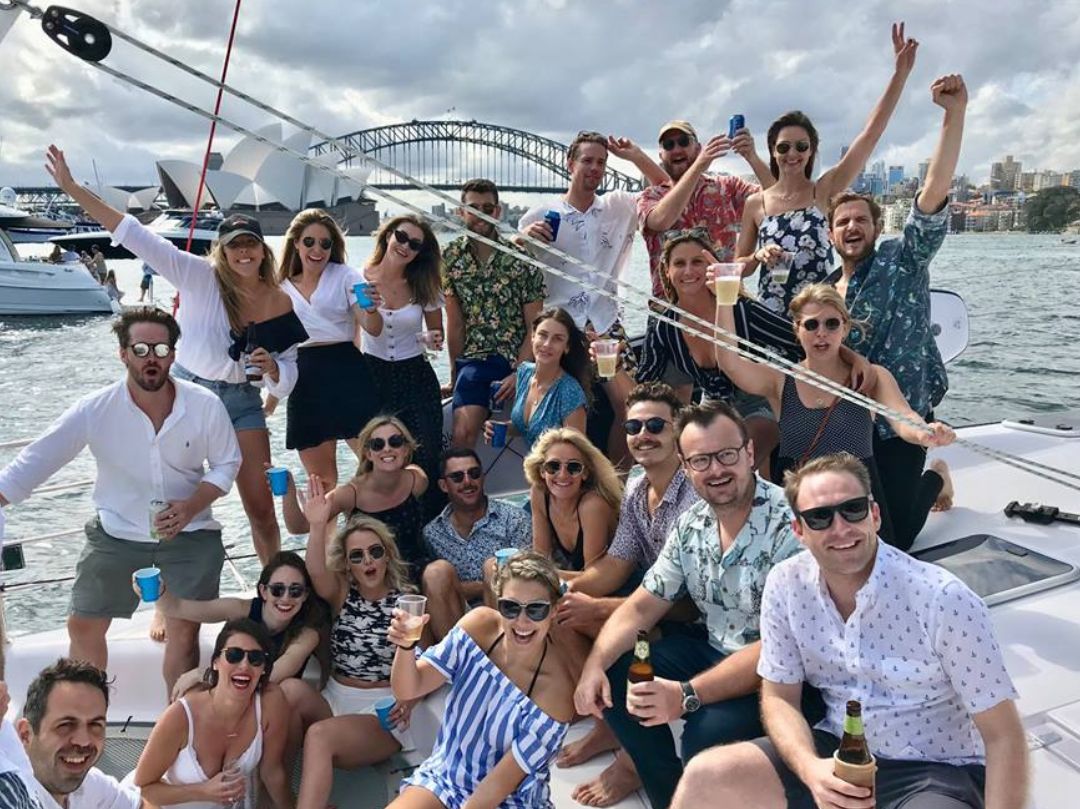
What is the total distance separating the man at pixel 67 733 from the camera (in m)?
2.20

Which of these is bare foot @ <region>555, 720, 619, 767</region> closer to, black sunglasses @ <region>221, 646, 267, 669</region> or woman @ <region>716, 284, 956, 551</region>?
black sunglasses @ <region>221, 646, 267, 669</region>

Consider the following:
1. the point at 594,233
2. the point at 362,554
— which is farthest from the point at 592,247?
the point at 362,554

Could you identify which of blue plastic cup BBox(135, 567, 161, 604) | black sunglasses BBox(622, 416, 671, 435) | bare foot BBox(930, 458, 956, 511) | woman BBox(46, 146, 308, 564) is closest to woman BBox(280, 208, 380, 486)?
woman BBox(46, 146, 308, 564)

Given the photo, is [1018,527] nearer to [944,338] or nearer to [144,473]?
[944,338]

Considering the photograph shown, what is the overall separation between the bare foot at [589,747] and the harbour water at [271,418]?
130cm

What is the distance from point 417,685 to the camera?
8.20 feet

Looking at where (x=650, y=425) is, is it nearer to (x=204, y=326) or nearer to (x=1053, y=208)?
(x=204, y=326)

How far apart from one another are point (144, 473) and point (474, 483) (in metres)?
1.17

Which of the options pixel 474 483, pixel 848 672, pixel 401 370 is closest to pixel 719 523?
pixel 848 672

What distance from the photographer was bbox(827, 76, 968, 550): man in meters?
3.21

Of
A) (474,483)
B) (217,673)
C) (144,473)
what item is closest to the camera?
(217,673)

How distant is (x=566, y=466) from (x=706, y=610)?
738mm

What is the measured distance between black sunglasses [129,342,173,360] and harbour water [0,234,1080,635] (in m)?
1.30

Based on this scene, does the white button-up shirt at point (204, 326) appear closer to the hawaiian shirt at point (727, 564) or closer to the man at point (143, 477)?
the man at point (143, 477)
